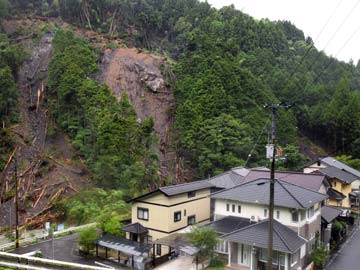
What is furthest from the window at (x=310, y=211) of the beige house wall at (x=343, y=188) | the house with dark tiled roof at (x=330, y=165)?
the house with dark tiled roof at (x=330, y=165)

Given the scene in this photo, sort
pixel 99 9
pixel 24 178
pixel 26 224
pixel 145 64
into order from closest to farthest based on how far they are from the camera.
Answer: pixel 26 224, pixel 24 178, pixel 145 64, pixel 99 9

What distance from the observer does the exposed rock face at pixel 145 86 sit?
123 feet

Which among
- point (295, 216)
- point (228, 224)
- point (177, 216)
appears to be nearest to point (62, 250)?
point (177, 216)

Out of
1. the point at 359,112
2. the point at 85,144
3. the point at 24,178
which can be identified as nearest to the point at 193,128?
the point at 85,144

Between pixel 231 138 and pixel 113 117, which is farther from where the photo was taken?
pixel 231 138

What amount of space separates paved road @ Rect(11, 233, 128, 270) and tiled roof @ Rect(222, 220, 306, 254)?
5.62 m

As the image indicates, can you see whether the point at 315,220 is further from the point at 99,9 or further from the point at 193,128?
the point at 99,9

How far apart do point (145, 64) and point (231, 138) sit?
1483cm

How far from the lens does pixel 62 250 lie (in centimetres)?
1933

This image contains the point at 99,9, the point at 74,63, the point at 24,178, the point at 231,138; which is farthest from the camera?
the point at 99,9

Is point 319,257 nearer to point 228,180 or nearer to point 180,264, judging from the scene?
point 180,264

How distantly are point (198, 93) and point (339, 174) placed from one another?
50.8 feet

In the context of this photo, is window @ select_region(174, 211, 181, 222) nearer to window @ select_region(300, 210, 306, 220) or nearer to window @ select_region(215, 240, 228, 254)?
window @ select_region(215, 240, 228, 254)

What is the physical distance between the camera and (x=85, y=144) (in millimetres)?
31297
